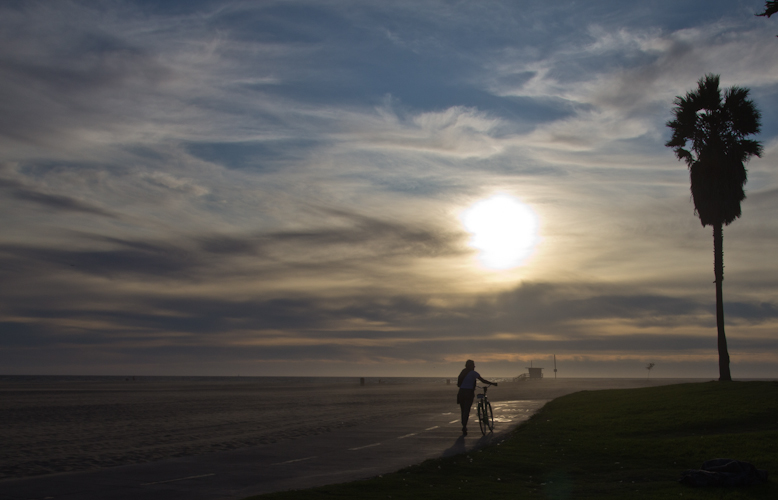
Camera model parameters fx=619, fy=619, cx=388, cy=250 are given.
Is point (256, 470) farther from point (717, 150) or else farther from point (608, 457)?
point (717, 150)

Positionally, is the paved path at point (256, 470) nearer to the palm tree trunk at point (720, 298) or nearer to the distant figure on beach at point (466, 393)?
the distant figure on beach at point (466, 393)

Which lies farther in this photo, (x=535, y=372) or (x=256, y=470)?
(x=535, y=372)

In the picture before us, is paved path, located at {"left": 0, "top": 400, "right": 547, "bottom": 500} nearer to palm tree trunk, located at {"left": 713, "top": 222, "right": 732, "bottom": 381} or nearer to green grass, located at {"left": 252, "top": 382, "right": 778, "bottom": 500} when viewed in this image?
green grass, located at {"left": 252, "top": 382, "right": 778, "bottom": 500}

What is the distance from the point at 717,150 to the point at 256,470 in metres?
31.3

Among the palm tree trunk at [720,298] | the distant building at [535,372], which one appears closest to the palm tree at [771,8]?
the palm tree trunk at [720,298]

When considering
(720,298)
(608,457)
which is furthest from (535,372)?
(608,457)

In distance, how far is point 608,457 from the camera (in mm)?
13906

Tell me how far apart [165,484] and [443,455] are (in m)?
6.25

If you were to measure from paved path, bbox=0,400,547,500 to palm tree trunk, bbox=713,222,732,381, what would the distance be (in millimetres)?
17860

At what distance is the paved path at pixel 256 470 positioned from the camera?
397 inches

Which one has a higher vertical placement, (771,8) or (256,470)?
(771,8)

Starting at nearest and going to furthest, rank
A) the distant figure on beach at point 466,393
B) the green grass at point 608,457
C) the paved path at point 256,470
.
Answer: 1. the green grass at point 608,457
2. the paved path at point 256,470
3. the distant figure on beach at point 466,393

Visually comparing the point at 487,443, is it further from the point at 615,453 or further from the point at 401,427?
the point at 401,427

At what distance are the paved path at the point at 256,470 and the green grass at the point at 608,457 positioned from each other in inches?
43.0
